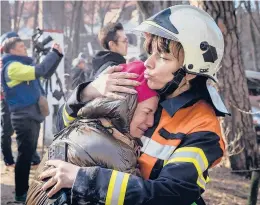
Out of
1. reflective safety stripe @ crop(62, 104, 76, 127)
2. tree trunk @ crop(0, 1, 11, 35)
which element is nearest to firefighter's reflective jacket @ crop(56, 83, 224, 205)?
reflective safety stripe @ crop(62, 104, 76, 127)

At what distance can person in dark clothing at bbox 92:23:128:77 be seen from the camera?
455 centimetres

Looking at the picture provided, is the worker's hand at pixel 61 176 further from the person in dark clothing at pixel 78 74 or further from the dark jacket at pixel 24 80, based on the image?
the person in dark clothing at pixel 78 74

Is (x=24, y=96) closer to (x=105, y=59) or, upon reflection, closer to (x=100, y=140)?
(x=105, y=59)

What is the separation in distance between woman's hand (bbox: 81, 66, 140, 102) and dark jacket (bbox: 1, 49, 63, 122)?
3.33 metres

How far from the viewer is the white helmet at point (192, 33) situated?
5.92 feet

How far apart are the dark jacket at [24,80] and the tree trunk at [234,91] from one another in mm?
2179

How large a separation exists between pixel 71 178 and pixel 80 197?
0.08 meters

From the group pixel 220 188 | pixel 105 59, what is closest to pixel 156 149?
pixel 105 59

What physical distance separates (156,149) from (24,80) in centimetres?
381

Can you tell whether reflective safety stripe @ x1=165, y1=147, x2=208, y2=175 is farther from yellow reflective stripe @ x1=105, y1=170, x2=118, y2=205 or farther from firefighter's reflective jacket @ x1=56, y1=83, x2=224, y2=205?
yellow reflective stripe @ x1=105, y1=170, x2=118, y2=205

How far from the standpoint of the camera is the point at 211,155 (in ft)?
5.53

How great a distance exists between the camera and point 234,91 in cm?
627

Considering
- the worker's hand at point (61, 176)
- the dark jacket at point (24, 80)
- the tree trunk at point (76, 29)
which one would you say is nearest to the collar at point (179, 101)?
the worker's hand at point (61, 176)

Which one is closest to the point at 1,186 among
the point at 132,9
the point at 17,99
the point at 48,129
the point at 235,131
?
the point at 17,99
